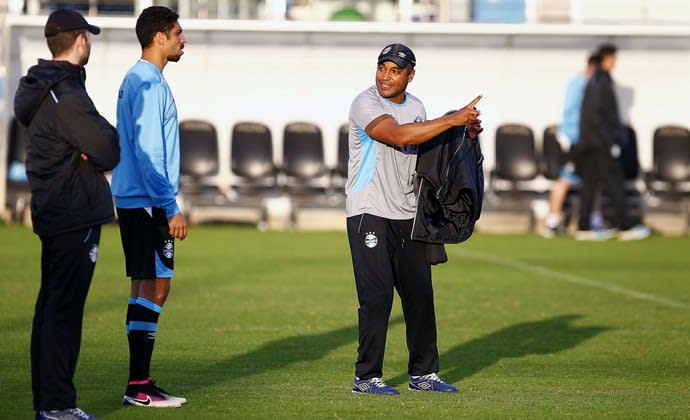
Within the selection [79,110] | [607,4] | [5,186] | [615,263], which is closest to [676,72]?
[607,4]

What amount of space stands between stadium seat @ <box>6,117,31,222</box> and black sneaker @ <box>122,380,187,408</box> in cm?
1446

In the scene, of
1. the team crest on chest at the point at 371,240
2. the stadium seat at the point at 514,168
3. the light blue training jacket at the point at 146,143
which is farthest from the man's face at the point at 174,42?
the stadium seat at the point at 514,168

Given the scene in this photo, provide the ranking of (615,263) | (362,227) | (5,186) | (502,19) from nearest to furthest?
(362,227), (615,263), (5,186), (502,19)

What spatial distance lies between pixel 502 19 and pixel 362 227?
16092mm

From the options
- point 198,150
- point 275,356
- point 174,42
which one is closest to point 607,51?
point 198,150

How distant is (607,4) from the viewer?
77.3 ft

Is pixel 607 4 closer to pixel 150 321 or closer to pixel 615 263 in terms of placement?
pixel 615 263

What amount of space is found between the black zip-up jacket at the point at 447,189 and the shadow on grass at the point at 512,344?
3.38 feet

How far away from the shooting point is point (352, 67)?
75.4ft

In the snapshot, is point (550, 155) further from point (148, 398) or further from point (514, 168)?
point (148, 398)

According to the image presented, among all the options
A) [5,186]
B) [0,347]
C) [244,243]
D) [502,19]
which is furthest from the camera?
[502,19]

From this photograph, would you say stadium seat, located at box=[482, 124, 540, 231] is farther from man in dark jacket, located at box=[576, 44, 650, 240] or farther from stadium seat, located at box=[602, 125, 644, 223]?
man in dark jacket, located at box=[576, 44, 650, 240]

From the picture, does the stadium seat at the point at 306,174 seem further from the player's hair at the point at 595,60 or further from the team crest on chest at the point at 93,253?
the team crest on chest at the point at 93,253

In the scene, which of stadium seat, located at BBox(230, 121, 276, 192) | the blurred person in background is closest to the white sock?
the blurred person in background
